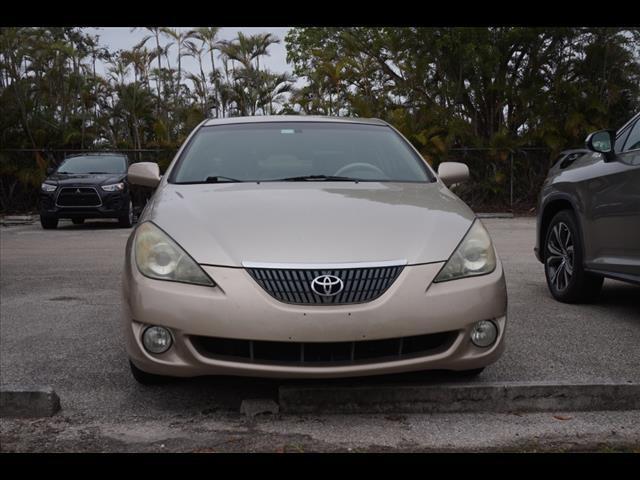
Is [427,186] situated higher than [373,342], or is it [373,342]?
[427,186]

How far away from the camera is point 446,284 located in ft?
11.0

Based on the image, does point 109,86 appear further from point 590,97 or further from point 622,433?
point 622,433

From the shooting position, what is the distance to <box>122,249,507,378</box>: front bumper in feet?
10.3

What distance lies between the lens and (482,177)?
67.3ft

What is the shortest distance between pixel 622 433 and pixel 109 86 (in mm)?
23727

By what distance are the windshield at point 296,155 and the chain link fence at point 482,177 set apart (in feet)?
51.2

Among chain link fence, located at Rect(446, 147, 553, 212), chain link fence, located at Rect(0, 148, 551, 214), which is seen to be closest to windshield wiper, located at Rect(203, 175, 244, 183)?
chain link fence, located at Rect(0, 148, 551, 214)

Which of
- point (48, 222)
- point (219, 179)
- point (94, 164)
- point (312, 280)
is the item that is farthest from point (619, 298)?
point (94, 164)

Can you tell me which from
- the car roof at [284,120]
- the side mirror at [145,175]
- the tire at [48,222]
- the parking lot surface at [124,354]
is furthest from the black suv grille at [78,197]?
the side mirror at [145,175]

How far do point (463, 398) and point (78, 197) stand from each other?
43.2ft

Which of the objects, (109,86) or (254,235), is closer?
(254,235)

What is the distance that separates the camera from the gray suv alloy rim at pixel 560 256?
19.6 ft

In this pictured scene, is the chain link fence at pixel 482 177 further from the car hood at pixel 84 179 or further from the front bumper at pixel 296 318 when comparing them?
the front bumper at pixel 296 318
